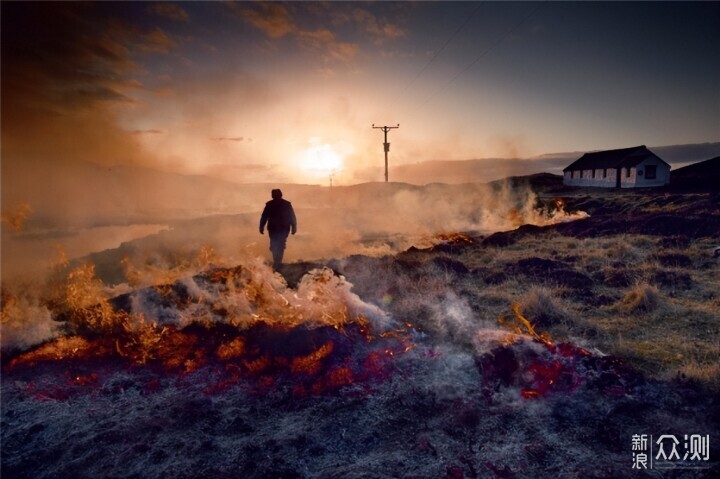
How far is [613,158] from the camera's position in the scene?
133 feet

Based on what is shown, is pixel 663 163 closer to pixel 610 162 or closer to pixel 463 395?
pixel 610 162

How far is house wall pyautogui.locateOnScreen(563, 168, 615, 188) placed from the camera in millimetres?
39166

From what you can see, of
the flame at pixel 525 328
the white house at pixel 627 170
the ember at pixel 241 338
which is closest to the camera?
the ember at pixel 241 338

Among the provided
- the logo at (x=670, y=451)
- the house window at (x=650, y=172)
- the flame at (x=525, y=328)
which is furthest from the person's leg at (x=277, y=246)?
the house window at (x=650, y=172)

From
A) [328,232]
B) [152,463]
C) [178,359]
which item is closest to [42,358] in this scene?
[178,359]

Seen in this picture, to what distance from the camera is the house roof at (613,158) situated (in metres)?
37.1

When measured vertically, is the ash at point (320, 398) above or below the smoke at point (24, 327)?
below

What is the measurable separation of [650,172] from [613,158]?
14.5 ft

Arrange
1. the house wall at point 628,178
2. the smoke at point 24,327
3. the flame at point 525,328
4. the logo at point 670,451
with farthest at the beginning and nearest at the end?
the house wall at point 628,178 < the smoke at point 24,327 < the flame at point 525,328 < the logo at point 670,451

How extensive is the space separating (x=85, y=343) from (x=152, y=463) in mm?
4076

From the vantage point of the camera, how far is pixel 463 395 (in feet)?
17.9

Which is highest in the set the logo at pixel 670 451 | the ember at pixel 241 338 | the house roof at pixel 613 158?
the house roof at pixel 613 158

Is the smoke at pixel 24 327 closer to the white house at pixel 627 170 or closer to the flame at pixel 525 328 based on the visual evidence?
the flame at pixel 525 328

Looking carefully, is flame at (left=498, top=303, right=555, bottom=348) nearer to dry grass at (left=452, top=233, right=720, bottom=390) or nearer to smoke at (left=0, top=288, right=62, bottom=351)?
dry grass at (left=452, top=233, right=720, bottom=390)
